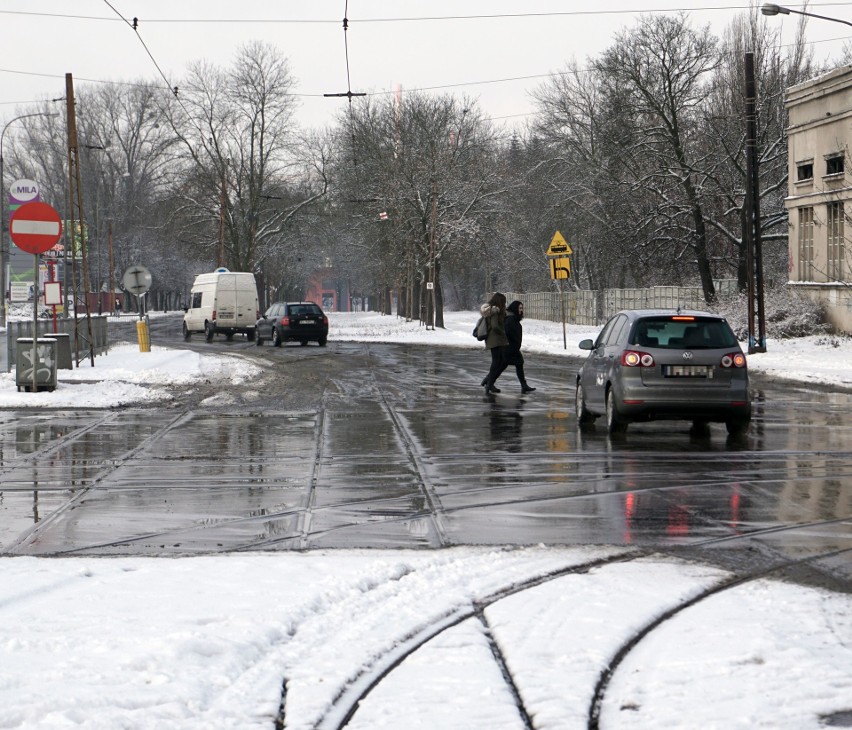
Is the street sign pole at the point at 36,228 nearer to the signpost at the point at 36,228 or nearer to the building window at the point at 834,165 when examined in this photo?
the signpost at the point at 36,228

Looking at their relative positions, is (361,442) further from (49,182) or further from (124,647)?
(49,182)

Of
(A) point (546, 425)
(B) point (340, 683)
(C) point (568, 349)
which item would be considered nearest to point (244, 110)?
(C) point (568, 349)

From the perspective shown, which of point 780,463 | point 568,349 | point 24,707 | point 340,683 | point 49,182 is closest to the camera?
point 24,707

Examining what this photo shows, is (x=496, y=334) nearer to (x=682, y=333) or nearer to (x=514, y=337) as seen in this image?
(x=514, y=337)

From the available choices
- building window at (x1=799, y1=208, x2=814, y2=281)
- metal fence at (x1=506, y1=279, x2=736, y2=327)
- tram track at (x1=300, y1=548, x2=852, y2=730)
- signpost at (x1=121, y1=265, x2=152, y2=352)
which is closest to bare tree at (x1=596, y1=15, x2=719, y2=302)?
metal fence at (x1=506, y1=279, x2=736, y2=327)

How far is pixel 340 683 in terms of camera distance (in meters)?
4.91

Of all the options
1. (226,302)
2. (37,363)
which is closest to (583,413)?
(37,363)

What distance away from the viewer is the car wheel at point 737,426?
14.5 m

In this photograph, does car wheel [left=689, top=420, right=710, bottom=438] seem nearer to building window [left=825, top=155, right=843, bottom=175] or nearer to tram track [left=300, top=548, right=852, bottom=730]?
tram track [left=300, top=548, right=852, bottom=730]

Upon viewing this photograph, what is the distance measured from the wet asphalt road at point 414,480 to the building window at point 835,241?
1619cm

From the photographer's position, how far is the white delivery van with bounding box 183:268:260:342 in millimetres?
49812

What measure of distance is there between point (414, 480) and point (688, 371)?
460 cm

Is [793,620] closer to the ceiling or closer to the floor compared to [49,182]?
closer to the floor

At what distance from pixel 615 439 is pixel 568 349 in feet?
80.5
